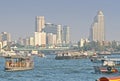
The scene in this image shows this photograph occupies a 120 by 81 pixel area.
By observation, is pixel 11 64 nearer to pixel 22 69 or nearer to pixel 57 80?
pixel 22 69

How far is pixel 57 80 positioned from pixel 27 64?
30.0 metres

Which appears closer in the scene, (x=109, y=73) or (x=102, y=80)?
(x=102, y=80)

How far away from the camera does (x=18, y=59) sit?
9469cm

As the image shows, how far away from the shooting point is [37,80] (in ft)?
209

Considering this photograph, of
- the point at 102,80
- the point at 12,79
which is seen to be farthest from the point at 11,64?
the point at 102,80

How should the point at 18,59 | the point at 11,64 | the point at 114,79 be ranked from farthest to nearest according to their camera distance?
1. the point at 18,59
2. the point at 11,64
3. the point at 114,79

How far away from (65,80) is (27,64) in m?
30.4

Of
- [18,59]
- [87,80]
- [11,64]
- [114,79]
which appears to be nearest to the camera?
[114,79]

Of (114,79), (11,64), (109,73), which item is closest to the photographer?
(114,79)

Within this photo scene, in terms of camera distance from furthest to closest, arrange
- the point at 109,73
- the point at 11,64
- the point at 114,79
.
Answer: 1. the point at 11,64
2. the point at 109,73
3. the point at 114,79

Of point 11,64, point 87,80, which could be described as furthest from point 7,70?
point 87,80

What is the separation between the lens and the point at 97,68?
82250mm

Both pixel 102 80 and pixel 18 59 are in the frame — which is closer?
pixel 102 80

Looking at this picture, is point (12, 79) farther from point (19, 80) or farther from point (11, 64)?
point (11, 64)
